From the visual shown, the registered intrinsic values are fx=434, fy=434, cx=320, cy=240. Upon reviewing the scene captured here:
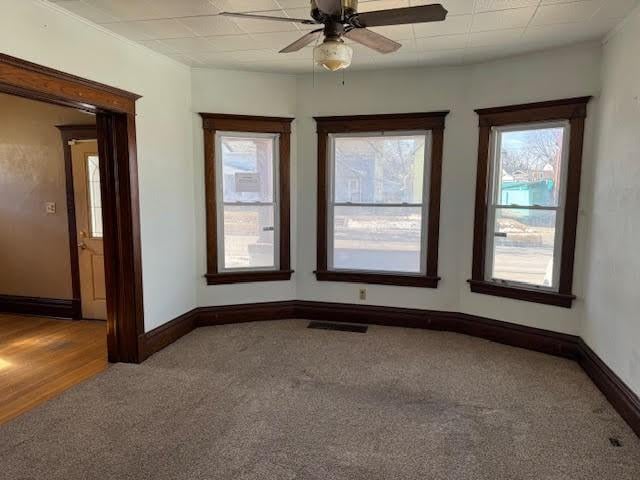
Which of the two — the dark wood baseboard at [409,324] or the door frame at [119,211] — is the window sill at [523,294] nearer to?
the dark wood baseboard at [409,324]

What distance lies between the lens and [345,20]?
2.15 meters

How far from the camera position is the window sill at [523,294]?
3.63 metres

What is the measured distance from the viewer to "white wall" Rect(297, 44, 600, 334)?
11.7 feet

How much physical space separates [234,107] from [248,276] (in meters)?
1.71

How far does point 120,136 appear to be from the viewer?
3.34 meters

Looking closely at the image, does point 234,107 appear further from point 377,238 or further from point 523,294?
point 523,294

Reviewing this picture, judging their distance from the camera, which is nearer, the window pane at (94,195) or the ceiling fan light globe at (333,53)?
the ceiling fan light globe at (333,53)

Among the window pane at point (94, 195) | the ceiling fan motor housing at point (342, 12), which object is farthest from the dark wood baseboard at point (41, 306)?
the ceiling fan motor housing at point (342, 12)

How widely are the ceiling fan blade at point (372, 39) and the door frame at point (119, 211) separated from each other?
6.16 feet

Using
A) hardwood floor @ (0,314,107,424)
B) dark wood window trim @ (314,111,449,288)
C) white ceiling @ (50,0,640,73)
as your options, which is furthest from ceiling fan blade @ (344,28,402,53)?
hardwood floor @ (0,314,107,424)

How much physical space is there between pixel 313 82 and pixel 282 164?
34.6 inches

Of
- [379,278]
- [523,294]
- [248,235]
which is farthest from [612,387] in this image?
[248,235]

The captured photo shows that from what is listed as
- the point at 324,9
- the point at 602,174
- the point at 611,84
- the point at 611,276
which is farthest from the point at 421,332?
the point at 324,9

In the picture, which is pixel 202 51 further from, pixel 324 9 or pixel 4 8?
pixel 324 9
